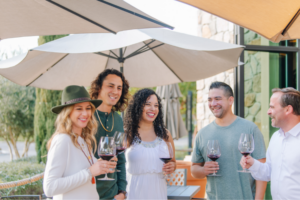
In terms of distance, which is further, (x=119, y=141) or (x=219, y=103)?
(x=219, y=103)

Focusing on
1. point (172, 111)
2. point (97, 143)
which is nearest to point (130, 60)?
point (97, 143)

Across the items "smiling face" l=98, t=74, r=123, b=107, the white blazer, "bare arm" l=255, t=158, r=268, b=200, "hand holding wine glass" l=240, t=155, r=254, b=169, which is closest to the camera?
the white blazer

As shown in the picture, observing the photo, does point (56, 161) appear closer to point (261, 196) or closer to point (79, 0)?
point (79, 0)

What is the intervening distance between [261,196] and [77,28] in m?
2.31

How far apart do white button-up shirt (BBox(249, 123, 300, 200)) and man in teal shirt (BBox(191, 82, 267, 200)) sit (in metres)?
0.33

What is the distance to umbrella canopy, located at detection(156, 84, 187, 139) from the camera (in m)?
7.71

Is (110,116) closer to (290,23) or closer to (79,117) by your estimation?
(79,117)

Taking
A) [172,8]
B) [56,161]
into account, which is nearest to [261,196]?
[56,161]

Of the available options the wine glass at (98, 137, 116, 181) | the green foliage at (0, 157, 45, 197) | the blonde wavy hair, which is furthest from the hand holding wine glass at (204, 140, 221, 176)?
the green foliage at (0, 157, 45, 197)

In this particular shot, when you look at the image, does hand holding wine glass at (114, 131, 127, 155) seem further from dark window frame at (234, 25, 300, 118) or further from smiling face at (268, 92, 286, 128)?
dark window frame at (234, 25, 300, 118)

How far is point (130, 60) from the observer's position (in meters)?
4.47

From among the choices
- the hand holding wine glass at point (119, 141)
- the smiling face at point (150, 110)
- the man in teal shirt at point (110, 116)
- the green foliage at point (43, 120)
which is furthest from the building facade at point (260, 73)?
the green foliage at point (43, 120)

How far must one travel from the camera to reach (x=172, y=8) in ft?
49.9

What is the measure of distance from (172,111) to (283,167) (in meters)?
5.46
